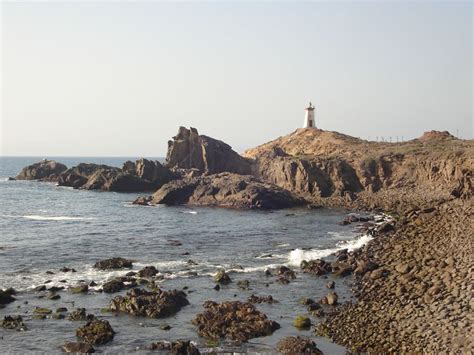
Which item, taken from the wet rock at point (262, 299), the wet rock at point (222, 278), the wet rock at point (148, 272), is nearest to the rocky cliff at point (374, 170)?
the wet rock at point (222, 278)

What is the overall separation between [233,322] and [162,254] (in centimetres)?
2208

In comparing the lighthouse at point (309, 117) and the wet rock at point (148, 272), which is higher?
the lighthouse at point (309, 117)

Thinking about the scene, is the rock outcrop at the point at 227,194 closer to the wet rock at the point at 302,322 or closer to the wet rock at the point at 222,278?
the wet rock at the point at 222,278

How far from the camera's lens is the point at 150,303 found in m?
34.3

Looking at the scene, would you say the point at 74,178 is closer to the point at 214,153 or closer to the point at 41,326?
the point at 214,153

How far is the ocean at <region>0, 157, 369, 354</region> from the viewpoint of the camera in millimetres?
30562

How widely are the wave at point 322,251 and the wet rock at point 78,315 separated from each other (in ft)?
67.7

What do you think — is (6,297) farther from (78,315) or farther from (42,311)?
(78,315)

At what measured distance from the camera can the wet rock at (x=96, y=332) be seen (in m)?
28.9

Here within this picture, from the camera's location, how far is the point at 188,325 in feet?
104

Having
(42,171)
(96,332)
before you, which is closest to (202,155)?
(42,171)

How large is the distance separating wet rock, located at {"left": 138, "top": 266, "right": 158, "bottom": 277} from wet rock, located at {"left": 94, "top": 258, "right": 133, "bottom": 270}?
3.00 m

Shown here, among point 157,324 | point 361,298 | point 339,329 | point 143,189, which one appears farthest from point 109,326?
point 143,189

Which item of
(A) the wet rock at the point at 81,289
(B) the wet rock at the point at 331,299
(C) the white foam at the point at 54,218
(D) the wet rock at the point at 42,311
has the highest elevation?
(C) the white foam at the point at 54,218
